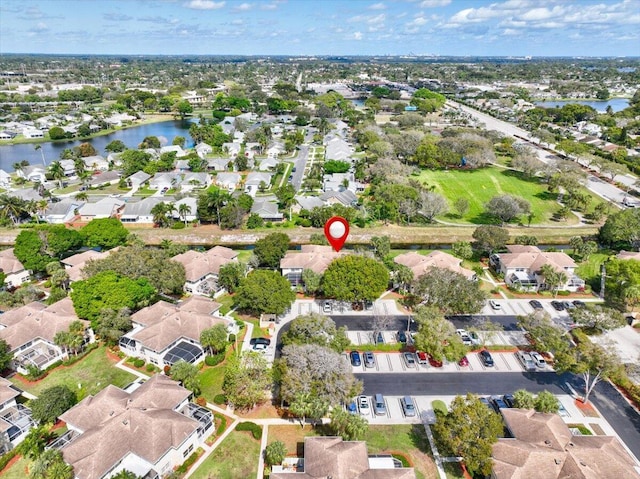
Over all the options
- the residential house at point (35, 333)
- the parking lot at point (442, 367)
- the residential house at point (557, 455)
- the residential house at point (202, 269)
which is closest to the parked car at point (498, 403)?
the residential house at point (557, 455)

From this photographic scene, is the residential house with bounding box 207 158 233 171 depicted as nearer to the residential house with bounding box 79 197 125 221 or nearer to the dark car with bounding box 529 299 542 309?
the residential house with bounding box 79 197 125 221

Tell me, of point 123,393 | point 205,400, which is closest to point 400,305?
point 205,400

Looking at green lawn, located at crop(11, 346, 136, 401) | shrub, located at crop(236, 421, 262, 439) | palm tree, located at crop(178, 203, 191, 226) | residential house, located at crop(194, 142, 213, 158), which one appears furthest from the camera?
residential house, located at crop(194, 142, 213, 158)

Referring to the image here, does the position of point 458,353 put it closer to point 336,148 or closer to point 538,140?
point 336,148

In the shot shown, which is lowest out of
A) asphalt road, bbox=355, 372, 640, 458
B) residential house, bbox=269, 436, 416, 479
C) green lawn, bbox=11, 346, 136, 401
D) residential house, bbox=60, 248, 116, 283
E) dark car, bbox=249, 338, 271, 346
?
asphalt road, bbox=355, 372, 640, 458

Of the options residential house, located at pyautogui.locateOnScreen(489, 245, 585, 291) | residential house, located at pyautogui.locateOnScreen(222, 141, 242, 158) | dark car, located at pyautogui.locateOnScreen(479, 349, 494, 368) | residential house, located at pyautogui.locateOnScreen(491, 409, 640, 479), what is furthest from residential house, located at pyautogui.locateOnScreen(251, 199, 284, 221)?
residential house, located at pyautogui.locateOnScreen(491, 409, 640, 479)

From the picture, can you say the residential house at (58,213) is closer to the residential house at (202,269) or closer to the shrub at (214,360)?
the residential house at (202,269)
